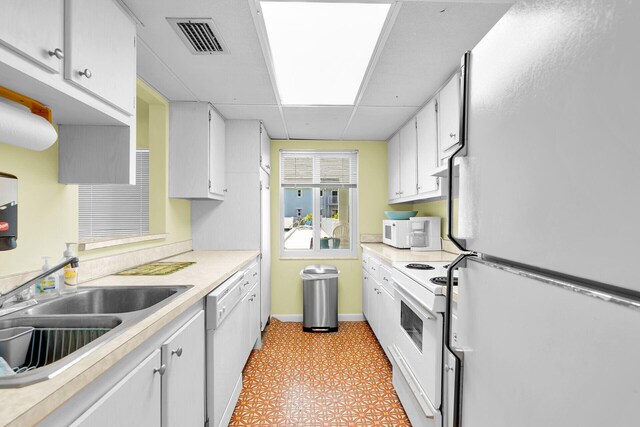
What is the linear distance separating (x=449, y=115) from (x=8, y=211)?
245 cm

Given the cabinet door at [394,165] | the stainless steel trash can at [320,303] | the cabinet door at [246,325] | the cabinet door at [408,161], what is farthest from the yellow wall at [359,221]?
the cabinet door at [246,325]

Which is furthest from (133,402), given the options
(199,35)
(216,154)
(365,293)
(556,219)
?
(365,293)

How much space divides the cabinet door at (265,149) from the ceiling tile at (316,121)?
0.93ft

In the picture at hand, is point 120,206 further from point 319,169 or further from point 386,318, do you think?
point 386,318

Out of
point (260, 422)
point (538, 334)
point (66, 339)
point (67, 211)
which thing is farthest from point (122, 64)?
point (260, 422)

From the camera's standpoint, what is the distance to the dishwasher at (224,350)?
1.68 meters

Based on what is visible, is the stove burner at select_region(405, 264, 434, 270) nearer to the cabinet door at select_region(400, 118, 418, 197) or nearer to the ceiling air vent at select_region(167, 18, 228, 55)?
the cabinet door at select_region(400, 118, 418, 197)

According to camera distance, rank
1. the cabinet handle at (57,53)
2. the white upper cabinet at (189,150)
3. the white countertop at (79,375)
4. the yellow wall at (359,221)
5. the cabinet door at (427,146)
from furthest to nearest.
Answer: the yellow wall at (359,221), the white upper cabinet at (189,150), the cabinet door at (427,146), the cabinet handle at (57,53), the white countertop at (79,375)

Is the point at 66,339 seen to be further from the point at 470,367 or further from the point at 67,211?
the point at 470,367

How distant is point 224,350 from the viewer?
189 cm

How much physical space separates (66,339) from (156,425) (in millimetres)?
429

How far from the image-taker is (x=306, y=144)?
416cm

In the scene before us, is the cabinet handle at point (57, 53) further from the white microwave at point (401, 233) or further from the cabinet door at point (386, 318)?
the white microwave at point (401, 233)

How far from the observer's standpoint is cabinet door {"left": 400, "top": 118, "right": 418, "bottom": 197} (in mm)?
3051
